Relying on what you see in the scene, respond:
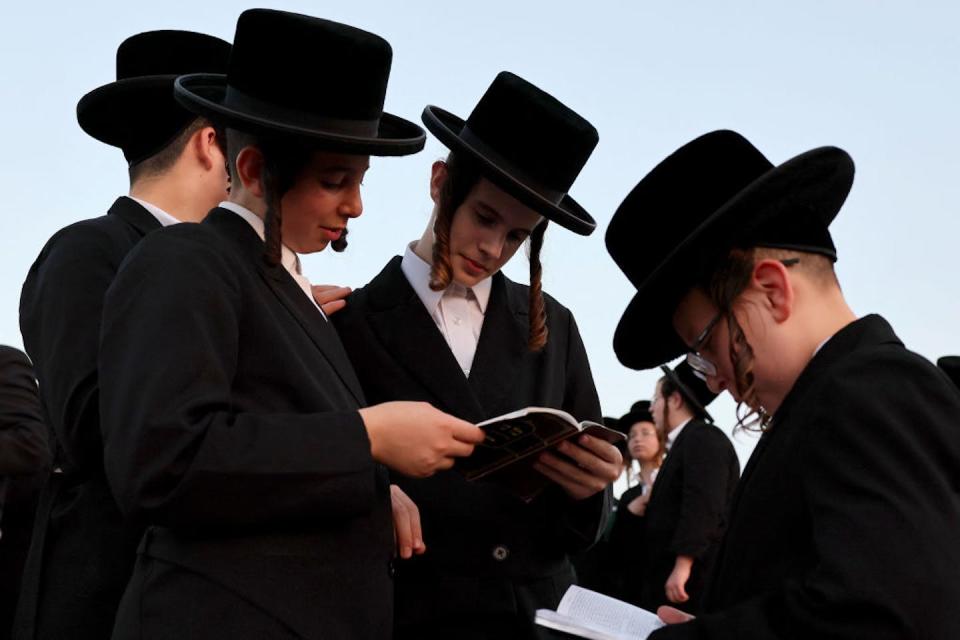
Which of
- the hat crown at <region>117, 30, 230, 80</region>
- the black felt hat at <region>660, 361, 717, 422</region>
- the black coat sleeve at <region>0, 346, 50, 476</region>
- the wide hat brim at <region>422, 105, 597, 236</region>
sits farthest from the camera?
the black felt hat at <region>660, 361, 717, 422</region>

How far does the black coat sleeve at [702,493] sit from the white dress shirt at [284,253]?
201 inches

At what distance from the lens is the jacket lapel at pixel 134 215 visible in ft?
10.8

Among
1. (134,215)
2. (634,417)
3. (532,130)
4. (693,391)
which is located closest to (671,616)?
(532,130)

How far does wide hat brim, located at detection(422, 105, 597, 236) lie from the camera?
11.1ft

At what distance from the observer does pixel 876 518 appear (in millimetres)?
2074

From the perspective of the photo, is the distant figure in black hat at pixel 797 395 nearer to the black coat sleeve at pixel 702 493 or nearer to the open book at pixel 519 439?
the open book at pixel 519 439

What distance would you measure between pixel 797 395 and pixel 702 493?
5.40 metres

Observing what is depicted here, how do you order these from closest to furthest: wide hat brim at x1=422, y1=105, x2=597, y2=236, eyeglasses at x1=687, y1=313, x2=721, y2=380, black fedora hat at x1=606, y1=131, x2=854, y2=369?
black fedora hat at x1=606, y1=131, x2=854, y2=369, eyeglasses at x1=687, y1=313, x2=721, y2=380, wide hat brim at x1=422, y1=105, x2=597, y2=236

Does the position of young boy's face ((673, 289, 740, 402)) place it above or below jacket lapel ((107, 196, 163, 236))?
above

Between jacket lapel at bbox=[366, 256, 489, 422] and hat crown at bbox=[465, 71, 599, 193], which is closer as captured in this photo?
jacket lapel at bbox=[366, 256, 489, 422]

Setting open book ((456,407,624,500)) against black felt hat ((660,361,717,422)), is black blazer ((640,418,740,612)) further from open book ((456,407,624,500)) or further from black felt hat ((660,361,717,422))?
open book ((456,407,624,500))

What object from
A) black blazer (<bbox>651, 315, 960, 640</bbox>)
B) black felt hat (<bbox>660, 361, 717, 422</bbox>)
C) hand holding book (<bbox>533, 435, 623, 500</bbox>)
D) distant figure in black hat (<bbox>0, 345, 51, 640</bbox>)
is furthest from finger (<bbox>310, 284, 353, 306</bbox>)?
black felt hat (<bbox>660, 361, 717, 422</bbox>)

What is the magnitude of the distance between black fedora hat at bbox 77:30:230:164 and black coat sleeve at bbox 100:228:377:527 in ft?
3.99

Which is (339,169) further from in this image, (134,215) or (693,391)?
(693,391)
